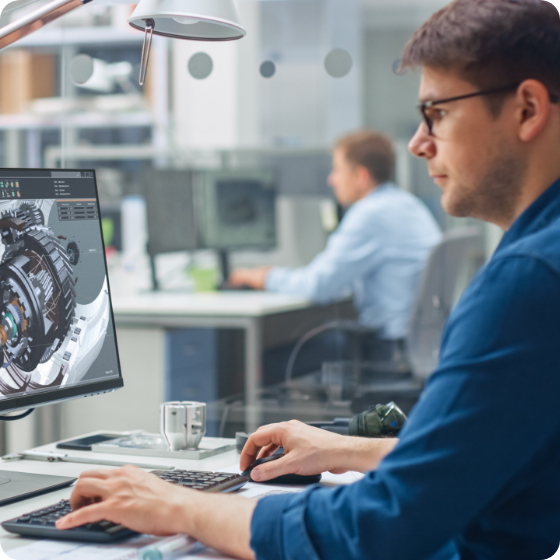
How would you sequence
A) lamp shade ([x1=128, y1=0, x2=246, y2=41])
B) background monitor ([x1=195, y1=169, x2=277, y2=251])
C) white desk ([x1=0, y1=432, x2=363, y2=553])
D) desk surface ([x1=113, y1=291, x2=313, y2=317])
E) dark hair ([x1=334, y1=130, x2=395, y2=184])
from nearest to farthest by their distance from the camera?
white desk ([x1=0, y1=432, x2=363, y2=553])
lamp shade ([x1=128, y1=0, x2=246, y2=41])
desk surface ([x1=113, y1=291, x2=313, y2=317])
dark hair ([x1=334, y1=130, x2=395, y2=184])
background monitor ([x1=195, y1=169, x2=277, y2=251])

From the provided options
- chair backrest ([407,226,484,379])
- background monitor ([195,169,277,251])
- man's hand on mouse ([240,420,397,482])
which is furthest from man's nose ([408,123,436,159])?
background monitor ([195,169,277,251])

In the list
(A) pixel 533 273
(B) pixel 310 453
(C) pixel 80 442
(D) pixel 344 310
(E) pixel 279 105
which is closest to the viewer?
(A) pixel 533 273

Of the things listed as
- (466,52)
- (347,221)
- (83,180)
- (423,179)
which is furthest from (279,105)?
(466,52)

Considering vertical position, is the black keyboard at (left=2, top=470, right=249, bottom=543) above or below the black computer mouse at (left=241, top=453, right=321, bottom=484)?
above

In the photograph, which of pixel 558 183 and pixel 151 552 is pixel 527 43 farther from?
pixel 151 552

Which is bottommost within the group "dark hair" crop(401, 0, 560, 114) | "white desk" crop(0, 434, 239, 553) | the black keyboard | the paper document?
"white desk" crop(0, 434, 239, 553)

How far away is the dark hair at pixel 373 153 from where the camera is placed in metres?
3.36

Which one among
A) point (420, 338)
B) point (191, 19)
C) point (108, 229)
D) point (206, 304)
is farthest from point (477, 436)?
point (108, 229)

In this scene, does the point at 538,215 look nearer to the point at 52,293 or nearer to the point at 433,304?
the point at 52,293

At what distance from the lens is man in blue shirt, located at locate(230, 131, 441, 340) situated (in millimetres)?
3227

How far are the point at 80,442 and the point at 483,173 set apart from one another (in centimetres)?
89

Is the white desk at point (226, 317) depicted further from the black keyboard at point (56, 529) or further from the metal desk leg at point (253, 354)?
the black keyboard at point (56, 529)

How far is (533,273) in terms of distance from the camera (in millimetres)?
692

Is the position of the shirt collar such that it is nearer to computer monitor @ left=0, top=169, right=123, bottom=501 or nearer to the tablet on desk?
computer monitor @ left=0, top=169, right=123, bottom=501
